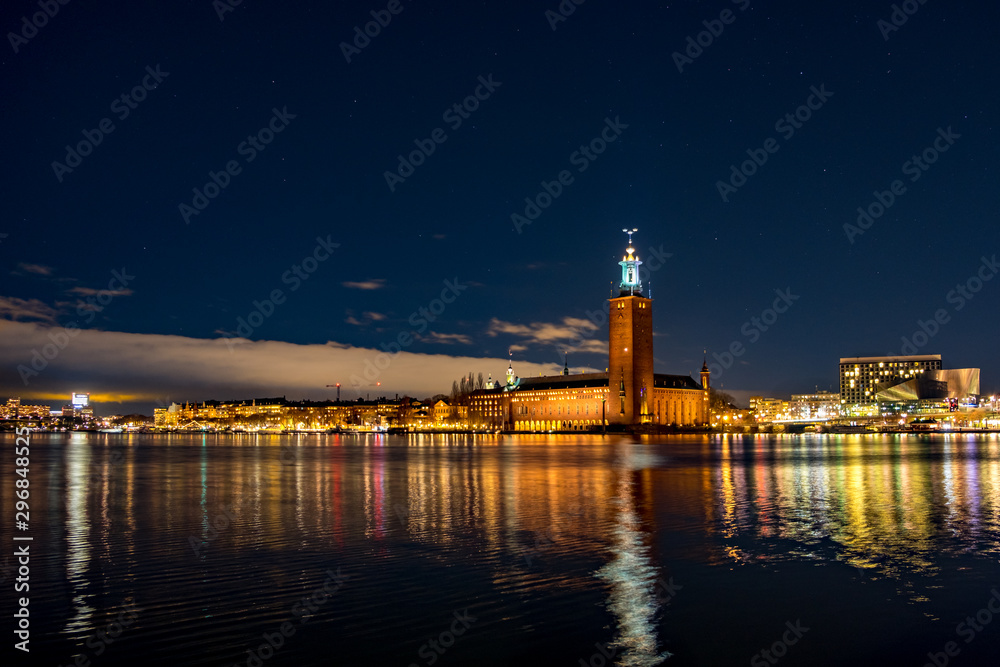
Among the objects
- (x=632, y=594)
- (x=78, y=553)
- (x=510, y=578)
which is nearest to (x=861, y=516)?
(x=632, y=594)

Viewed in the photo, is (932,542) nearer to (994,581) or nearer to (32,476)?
(994,581)

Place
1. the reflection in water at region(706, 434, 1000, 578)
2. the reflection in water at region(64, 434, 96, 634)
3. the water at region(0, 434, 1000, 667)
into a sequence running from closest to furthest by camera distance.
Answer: the water at region(0, 434, 1000, 667) < the reflection in water at region(64, 434, 96, 634) < the reflection in water at region(706, 434, 1000, 578)

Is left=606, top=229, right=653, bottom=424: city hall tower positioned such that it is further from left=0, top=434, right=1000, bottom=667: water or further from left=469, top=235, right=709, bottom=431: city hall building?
→ left=0, top=434, right=1000, bottom=667: water

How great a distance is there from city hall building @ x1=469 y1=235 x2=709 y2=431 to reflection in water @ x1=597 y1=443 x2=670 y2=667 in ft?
413

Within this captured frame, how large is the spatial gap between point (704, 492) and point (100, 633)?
21294 millimetres

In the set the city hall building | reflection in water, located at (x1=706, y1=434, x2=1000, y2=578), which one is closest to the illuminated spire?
the city hall building

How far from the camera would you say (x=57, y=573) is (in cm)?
1339

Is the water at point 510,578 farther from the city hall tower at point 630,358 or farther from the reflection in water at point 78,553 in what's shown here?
the city hall tower at point 630,358

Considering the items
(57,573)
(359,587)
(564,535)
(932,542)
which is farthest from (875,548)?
(57,573)

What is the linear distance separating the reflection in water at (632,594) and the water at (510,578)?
0.04 m

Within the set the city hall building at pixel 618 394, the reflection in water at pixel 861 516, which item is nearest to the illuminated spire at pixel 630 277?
the city hall building at pixel 618 394

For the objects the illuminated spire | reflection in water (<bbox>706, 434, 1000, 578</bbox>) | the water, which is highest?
the illuminated spire

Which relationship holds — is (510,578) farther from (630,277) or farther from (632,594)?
(630,277)

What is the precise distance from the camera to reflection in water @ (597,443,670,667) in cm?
938
